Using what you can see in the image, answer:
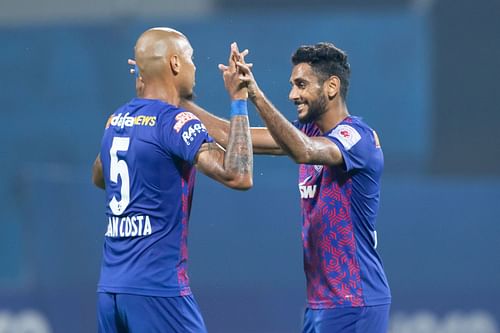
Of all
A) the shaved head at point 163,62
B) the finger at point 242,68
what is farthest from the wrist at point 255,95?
the shaved head at point 163,62

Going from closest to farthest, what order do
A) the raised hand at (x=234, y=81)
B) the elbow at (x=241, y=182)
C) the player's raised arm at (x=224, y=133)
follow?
the elbow at (x=241, y=182)
the raised hand at (x=234, y=81)
the player's raised arm at (x=224, y=133)

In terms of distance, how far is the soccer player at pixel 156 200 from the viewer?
13.4ft

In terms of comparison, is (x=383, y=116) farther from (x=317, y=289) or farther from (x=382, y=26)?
(x=317, y=289)

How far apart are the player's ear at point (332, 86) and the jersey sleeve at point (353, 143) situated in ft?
0.63

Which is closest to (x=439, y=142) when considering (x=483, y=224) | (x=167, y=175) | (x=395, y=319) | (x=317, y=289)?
(x=483, y=224)

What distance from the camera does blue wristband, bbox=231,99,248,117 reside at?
4.17 meters

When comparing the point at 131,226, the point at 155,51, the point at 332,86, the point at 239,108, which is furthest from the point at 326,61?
the point at 131,226

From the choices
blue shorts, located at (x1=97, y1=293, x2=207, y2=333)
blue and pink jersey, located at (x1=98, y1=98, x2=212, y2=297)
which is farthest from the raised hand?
blue shorts, located at (x1=97, y1=293, x2=207, y2=333)

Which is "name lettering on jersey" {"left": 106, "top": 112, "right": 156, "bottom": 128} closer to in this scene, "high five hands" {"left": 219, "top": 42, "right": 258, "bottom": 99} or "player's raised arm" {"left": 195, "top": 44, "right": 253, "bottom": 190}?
"player's raised arm" {"left": 195, "top": 44, "right": 253, "bottom": 190}

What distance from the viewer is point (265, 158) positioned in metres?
8.32

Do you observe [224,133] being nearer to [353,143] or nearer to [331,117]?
[331,117]

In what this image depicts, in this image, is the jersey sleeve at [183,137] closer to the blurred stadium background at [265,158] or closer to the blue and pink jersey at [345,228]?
the blue and pink jersey at [345,228]

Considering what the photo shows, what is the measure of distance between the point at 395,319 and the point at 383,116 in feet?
→ 5.68

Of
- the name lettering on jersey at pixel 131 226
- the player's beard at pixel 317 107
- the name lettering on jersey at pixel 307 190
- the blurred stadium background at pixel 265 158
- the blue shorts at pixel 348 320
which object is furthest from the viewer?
the blurred stadium background at pixel 265 158
